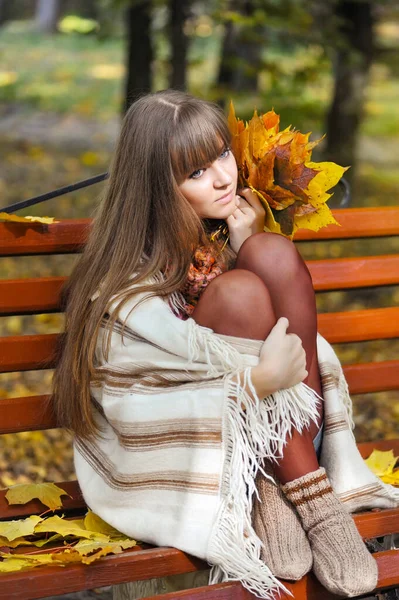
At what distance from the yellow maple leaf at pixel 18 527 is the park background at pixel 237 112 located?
0.94 meters

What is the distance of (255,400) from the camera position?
2.22m

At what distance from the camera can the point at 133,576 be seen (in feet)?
7.04

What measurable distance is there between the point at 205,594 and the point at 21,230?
1.21 metres

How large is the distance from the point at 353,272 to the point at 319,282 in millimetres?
138

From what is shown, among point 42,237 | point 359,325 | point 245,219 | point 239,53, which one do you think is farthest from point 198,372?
point 239,53

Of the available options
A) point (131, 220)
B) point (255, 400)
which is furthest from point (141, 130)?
point (255, 400)

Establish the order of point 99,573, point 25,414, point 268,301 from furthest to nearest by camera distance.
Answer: point 25,414 → point 268,301 → point 99,573

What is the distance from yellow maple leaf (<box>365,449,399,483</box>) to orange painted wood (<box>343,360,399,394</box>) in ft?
0.71

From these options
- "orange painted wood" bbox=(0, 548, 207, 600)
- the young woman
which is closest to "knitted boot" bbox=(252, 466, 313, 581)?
the young woman

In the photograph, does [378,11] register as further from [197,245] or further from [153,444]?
[153,444]

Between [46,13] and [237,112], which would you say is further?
[46,13]

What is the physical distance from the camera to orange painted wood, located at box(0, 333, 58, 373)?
8.54ft

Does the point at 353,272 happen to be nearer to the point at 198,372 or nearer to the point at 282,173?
the point at 282,173

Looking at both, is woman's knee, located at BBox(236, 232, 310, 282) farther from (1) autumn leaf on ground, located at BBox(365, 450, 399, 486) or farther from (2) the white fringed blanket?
(1) autumn leaf on ground, located at BBox(365, 450, 399, 486)
